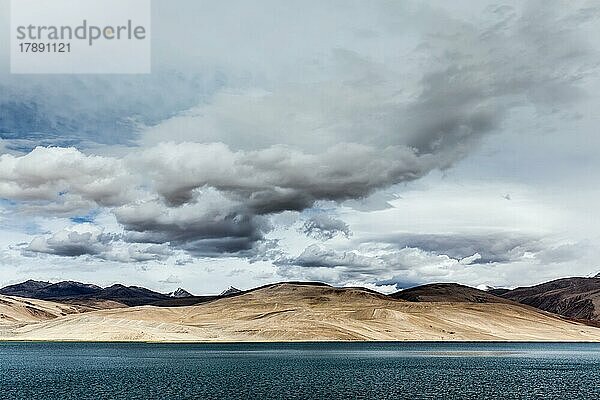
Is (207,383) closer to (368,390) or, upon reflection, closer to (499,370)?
(368,390)

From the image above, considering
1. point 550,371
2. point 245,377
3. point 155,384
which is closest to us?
point 155,384

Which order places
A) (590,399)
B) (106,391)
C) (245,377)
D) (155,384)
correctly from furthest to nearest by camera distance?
1. (245,377)
2. (155,384)
3. (106,391)
4. (590,399)

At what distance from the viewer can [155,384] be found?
103 m

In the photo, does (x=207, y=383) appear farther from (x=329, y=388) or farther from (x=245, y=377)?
(x=329, y=388)

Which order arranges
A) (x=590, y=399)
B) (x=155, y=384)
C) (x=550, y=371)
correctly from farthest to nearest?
(x=550, y=371), (x=155, y=384), (x=590, y=399)

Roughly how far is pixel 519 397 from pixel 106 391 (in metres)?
53.8

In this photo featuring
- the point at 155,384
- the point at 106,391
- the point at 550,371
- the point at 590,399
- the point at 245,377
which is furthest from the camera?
the point at 550,371

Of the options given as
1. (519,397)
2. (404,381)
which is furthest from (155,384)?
(519,397)

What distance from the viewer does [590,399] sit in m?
87.0

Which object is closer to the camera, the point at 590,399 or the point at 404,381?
the point at 590,399

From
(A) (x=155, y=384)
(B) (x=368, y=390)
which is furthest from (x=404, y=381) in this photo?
(A) (x=155, y=384)

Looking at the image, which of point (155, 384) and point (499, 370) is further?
point (499, 370)

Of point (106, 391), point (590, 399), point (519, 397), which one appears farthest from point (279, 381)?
point (590, 399)

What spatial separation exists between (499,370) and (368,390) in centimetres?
5217
